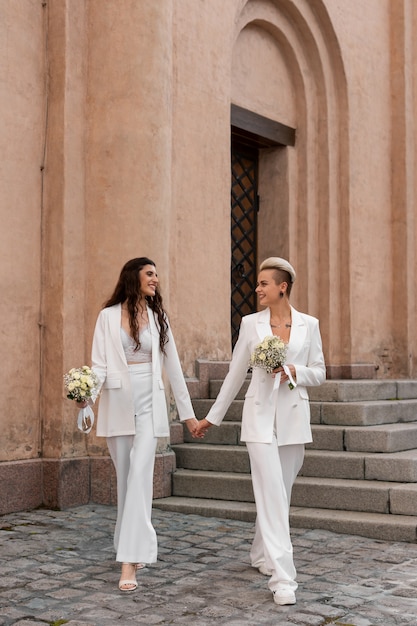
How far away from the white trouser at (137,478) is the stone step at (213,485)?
2.30 meters

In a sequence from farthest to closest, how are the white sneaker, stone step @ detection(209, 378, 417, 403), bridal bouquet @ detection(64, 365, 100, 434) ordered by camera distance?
stone step @ detection(209, 378, 417, 403) → bridal bouquet @ detection(64, 365, 100, 434) → the white sneaker

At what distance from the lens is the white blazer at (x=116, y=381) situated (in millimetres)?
6191

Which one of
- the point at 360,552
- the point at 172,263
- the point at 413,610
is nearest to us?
the point at 413,610

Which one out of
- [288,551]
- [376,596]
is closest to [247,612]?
[288,551]

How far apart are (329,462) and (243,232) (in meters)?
5.31

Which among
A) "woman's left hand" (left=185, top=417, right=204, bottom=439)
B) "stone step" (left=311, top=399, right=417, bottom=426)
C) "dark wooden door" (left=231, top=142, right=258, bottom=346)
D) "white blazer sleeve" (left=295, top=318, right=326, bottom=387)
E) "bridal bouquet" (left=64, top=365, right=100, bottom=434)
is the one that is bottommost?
"woman's left hand" (left=185, top=417, right=204, bottom=439)

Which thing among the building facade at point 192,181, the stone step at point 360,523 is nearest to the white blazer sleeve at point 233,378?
the stone step at point 360,523

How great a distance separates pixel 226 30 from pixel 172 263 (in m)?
3.19

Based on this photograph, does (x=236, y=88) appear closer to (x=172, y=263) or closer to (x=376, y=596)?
(x=172, y=263)

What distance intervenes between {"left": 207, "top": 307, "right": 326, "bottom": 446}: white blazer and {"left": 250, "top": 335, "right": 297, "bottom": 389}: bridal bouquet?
209 mm

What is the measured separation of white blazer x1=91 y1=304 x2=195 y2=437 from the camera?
619cm

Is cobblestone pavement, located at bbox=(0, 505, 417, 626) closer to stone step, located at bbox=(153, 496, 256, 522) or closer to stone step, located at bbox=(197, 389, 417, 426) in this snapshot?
stone step, located at bbox=(153, 496, 256, 522)

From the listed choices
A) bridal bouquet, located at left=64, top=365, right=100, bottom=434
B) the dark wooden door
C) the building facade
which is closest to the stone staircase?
the building facade

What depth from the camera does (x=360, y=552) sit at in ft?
22.5
